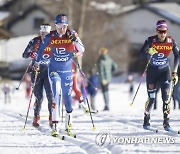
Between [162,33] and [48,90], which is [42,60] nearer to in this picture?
[48,90]

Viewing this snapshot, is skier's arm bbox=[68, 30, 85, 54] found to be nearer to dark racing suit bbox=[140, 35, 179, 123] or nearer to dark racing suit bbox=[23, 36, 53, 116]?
dark racing suit bbox=[23, 36, 53, 116]

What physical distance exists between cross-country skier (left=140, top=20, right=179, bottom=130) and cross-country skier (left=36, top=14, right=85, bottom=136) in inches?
53.5

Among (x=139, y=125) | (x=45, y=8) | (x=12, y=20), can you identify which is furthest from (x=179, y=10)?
(x=139, y=125)

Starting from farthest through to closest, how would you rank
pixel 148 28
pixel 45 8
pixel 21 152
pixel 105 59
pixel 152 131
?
pixel 45 8 → pixel 148 28 → pixel 105 59 → pixel 152 131 → pixel 21 152

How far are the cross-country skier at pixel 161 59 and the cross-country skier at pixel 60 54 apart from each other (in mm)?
1359

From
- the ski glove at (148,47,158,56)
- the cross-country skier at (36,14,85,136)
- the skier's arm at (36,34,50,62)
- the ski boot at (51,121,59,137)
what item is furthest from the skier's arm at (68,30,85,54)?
the ski boot at (51,121,59,137)

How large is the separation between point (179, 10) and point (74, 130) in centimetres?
4160

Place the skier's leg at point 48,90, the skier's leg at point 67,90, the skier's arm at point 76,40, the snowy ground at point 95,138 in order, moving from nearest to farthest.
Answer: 1. the snowy ground at point 95,138
2. the skier's arm at point 76,40
3. the skier's leg at point 67,90
4. the skier's leg at point 48,90

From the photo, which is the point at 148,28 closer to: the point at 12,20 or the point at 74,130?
the point at 12,20

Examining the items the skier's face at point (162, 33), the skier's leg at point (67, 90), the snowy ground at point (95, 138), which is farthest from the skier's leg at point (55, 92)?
the skier's face at point (162, 33)

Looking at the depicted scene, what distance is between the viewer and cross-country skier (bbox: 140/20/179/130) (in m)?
10.3

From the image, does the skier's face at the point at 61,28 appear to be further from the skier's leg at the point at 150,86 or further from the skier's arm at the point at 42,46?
the skier's leg at the point at 150,86

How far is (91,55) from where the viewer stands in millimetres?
46156

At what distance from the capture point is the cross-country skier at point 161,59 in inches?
406
